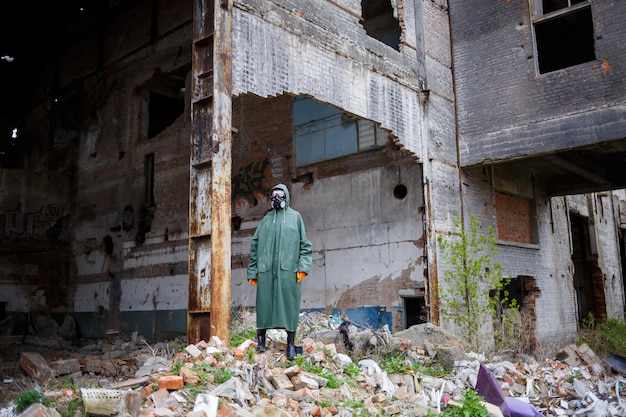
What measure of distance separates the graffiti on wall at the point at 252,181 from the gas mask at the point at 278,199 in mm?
6790

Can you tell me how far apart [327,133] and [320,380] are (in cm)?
764

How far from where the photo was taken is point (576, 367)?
10.2m

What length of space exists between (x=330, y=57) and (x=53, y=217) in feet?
43.0

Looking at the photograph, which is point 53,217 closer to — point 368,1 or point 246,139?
point 246,139

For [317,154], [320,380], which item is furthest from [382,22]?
[320,380]

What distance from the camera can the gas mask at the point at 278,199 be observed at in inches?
279

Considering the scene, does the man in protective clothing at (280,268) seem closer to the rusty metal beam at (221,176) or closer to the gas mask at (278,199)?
the gas mask at (278,199)

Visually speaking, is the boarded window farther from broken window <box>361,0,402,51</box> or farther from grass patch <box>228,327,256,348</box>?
grass patch <box>228,327,256,348</box>

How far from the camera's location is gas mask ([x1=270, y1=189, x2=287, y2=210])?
7.08 meters

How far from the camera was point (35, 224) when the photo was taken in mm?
18547

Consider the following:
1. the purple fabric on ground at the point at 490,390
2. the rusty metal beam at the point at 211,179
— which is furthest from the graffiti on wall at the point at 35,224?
the purple fabric on ground at the point at 490,390

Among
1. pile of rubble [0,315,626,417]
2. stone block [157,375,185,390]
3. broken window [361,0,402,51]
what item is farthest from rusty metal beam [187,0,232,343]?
broken window [361,0,402,51]

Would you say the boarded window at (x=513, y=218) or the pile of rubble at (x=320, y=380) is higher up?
the boarded window at (x=513, y=218)

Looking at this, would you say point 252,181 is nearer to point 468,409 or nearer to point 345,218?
point 345,218
